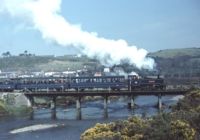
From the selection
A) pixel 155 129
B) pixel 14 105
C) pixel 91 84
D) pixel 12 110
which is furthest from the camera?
pixel 91 84

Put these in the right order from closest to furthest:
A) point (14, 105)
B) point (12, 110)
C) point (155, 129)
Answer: point (155, 129) < point (12, 110) < point (14, 105)

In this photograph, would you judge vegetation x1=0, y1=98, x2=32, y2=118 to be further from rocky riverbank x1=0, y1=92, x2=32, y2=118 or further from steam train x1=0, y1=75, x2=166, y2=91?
steam train x1=0, y1=75, x2=166, y2=91

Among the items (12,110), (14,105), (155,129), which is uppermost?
(155,129)

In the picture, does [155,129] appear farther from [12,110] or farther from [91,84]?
[91,84]

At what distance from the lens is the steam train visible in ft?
416

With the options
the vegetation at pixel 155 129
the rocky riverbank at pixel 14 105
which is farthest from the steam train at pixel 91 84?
the vegetation at pixel 155 129

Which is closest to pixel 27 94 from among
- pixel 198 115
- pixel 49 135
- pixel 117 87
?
pixel 117 87

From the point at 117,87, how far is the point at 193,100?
3179cm

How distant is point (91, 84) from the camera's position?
135 m

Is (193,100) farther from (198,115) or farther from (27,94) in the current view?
(27,94)

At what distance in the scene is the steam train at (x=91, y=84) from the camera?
12681 cm

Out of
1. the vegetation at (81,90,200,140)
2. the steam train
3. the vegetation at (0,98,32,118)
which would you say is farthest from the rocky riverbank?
the vegetation at (81,90,200,140)

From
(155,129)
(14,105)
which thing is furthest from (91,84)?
(155,129)

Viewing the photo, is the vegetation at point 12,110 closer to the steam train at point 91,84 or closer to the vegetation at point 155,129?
the steam train at point 91,84
